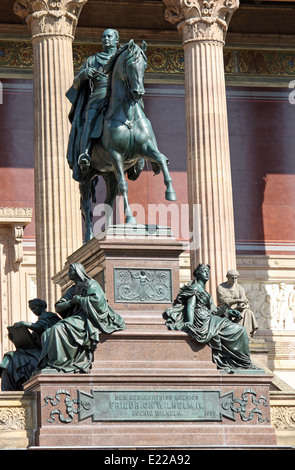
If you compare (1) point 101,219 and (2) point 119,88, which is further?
(1) point 101,219

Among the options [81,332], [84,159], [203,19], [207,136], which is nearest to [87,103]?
[84,159]

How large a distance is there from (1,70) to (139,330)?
20202mm

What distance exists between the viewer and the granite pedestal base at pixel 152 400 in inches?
768

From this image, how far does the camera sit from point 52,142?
33.8m

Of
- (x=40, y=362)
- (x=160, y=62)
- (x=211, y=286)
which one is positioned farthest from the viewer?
(x=160, y=62)

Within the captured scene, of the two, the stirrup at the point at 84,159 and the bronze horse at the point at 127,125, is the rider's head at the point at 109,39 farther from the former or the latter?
the stirrup at the point at 84,159

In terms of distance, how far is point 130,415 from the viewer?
19.7m

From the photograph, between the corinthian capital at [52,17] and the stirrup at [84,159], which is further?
the corinthian capital at [52,17]

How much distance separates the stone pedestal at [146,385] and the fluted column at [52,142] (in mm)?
11777

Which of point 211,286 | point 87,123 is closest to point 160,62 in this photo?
point 211,286

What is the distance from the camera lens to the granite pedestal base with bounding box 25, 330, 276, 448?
19516mm

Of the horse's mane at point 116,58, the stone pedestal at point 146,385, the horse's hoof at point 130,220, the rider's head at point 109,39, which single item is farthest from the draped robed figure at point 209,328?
the rider's head at point 109,39
